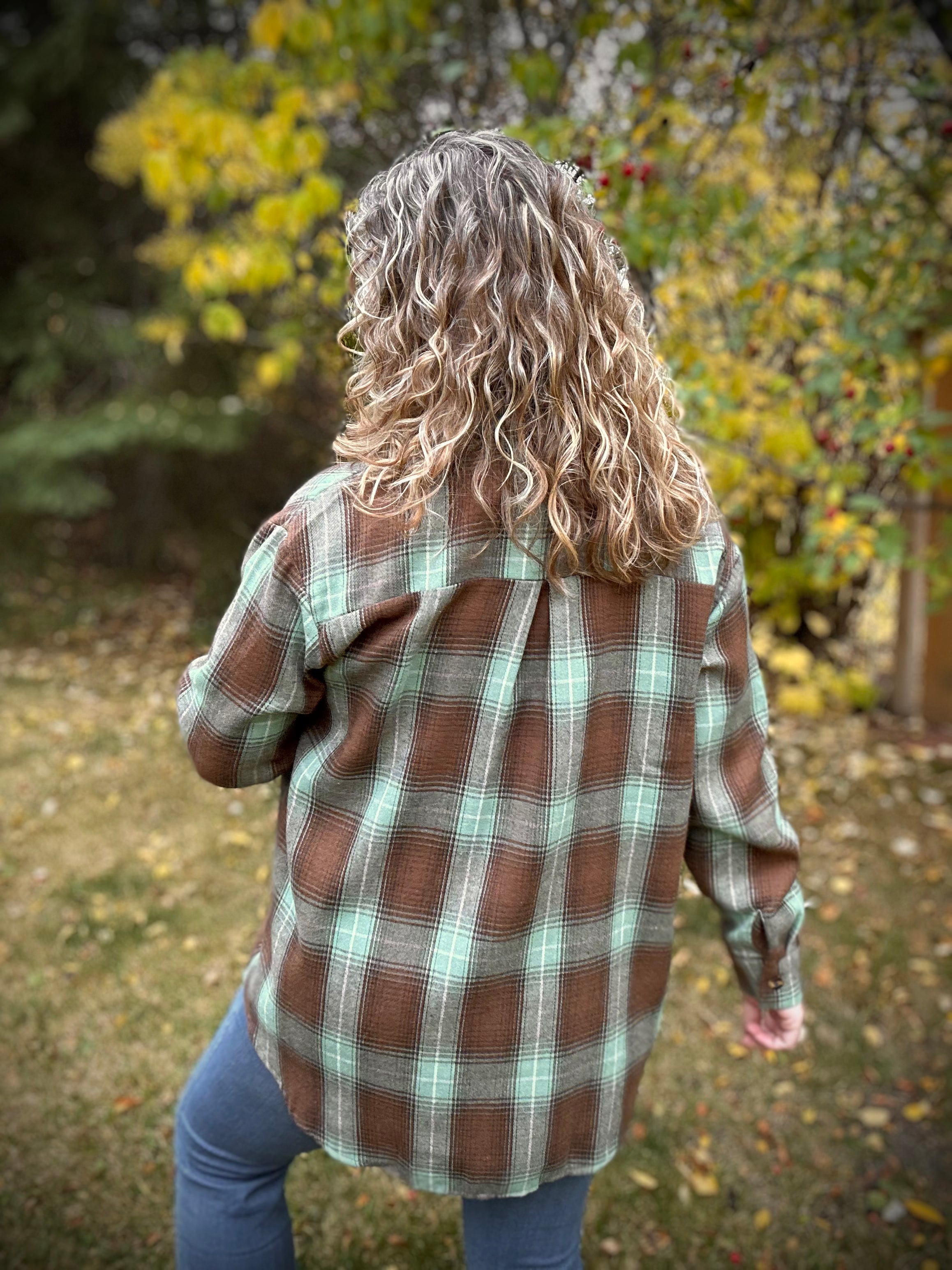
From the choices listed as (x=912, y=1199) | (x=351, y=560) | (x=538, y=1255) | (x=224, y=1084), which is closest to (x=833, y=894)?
(x=912, y=1199)

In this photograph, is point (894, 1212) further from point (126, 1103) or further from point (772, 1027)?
point (126, 1103)

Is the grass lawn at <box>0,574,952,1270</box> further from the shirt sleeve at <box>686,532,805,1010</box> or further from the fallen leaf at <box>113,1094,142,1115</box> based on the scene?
the shirt sleeve at <box>686,532,805,1010</box>

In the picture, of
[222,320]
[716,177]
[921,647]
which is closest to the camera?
[716,177]

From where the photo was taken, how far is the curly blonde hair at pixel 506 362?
0.98 m

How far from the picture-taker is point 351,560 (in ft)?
3.28

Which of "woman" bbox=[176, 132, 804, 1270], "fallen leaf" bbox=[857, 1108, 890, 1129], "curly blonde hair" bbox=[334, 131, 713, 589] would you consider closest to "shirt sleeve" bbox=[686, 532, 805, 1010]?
"woman" bbox=[176, 132, 804, 1270]

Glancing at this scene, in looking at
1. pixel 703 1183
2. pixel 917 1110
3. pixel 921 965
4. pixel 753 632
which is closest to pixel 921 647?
pixel 921 965

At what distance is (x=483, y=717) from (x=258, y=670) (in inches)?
10.1

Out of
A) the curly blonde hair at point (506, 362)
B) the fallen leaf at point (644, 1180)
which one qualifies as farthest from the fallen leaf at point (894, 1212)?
the curly blonde hair at point (506, 362)

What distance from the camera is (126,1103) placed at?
2.45 meters

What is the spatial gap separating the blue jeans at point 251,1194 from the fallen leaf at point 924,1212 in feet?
4.77

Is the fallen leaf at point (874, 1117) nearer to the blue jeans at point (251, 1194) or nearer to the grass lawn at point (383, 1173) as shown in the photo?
the grass lawn at point (383, 1173)

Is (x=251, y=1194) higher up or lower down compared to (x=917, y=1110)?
higher up

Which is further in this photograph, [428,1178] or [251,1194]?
[251,1194]
